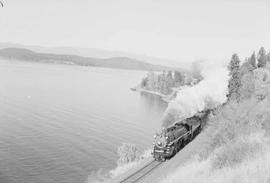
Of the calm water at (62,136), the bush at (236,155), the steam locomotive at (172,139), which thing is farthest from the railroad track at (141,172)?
the calm water at (62,136)

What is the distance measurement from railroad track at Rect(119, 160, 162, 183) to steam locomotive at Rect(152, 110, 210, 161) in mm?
858

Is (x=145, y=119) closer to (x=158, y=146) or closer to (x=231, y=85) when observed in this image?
(x=231, y=85)

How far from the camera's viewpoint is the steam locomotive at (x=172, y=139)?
112 ft

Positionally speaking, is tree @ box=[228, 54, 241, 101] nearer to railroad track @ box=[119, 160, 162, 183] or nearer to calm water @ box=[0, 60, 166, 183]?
calm water @ box=[0, 60, 166, 183]

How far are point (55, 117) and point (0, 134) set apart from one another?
28753 mm

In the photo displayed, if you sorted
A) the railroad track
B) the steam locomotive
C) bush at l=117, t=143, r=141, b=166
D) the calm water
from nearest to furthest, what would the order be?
1. the railroad track
2. the steam locomotive
3. bush at l=117, t=143, r=141, b=166
4. the calm water

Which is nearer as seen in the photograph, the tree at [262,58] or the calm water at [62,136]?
the calm water at [62,136]

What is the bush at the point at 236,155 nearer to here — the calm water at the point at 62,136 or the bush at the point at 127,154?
the bush at the point at 127,154

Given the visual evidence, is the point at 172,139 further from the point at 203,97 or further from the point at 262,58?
the point at 262,58

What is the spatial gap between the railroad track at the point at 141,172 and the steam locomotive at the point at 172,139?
0.86 m

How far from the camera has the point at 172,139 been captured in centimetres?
3488

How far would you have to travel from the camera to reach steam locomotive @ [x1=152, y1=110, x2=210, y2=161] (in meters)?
34.2

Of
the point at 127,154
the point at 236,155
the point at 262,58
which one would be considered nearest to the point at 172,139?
the point at 236,155

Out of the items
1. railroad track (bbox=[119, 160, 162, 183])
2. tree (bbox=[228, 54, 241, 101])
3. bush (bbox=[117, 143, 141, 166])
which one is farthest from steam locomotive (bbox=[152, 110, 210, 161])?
tree (bbox=[228, 54, 241, 101])
